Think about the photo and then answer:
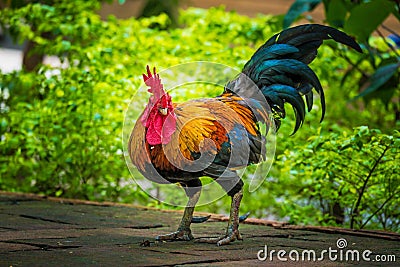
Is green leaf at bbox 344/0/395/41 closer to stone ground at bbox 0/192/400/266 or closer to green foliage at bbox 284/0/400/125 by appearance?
green foliage at bbox 284/0/400/125

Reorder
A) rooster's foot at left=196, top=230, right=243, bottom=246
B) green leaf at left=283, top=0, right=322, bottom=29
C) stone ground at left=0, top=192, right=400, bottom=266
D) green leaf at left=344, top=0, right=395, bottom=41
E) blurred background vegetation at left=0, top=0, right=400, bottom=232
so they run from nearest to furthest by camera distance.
→ 1. stone ground at left=0, top=192, right=400, bottom=266
2. rooster's foot at left=196, top=230, right=243, bottom=246
3. green leaf at left=344, top=0, right=395, bottom=41
4. blurred background vegetation at left=0, top=0, right=400, bottom=232
5. green leaf at left=283, top=0, right=322, bottom=29

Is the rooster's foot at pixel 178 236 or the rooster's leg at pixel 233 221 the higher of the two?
the rooster's leg at pixel 233 221

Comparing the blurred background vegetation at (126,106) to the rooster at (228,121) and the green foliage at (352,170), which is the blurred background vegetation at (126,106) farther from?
the rooster at (228,121)

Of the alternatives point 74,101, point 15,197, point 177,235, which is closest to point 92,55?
point 74,101

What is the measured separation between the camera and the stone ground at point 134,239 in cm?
307

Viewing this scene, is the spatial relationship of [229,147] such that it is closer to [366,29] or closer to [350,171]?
[350,171]

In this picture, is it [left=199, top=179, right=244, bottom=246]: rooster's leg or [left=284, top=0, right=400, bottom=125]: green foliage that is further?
[left=284, top=0, right=400, bottom=125]: green foliage

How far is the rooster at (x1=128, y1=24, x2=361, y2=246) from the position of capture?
345 cm

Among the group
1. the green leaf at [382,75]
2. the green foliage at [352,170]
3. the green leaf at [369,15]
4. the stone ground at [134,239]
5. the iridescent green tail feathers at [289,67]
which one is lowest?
the stone ground at [134,239]

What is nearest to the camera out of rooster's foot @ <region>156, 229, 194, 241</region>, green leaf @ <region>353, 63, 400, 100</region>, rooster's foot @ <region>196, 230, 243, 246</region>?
rooster's foot @ <region>196, 230, 243, 246</region>

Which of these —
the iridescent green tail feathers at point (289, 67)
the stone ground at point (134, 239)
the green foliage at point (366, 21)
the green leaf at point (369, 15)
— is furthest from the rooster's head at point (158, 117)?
the green leaf at point (369, 15)

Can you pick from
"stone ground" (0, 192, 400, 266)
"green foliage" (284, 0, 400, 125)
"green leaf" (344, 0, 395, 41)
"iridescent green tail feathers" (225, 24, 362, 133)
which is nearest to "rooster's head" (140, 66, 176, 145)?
"stone ground" (0, 192, 400, 266)

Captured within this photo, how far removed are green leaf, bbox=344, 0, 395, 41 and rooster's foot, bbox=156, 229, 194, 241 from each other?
202 cm

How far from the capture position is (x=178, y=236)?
3713mm
